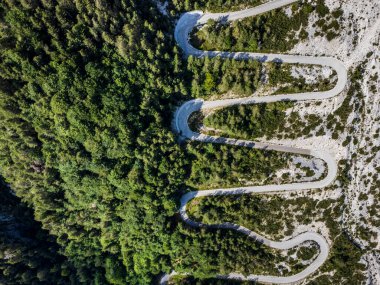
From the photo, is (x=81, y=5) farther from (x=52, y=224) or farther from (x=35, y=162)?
(x=52, y=224)

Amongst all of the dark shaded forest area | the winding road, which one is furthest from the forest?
the winding road

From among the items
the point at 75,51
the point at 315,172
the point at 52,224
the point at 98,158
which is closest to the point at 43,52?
the point at 75,51

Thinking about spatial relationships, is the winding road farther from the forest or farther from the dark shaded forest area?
the dark shaded forest area

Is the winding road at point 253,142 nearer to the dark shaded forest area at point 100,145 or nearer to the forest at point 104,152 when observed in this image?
the forest at point 104,152

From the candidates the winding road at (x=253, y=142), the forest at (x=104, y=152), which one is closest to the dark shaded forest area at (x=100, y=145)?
the forest at (x=104, y=152)

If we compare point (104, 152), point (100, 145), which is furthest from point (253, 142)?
point (100, 145)
